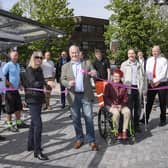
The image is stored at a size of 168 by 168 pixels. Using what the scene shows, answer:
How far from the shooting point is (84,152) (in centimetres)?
677

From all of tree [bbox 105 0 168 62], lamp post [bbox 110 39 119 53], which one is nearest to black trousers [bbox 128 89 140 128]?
tree [bbox 105 0 168 62]

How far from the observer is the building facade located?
77.9 m

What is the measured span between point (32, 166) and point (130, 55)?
3.39m

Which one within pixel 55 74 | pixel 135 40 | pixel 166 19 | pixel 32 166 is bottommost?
pixel 32 166

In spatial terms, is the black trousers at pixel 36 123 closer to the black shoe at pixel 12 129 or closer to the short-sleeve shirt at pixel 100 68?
the black shoe at pixel 12 129

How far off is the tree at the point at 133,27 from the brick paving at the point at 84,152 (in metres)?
13.0

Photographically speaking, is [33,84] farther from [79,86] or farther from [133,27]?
[133,27]

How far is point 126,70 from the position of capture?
8266mm

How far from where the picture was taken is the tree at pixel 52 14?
40794 millimetres

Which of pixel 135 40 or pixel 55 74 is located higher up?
pixel 135 40

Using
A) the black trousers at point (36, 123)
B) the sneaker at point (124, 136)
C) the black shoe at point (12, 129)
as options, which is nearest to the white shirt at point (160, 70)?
the sneaker at point (124, 136)

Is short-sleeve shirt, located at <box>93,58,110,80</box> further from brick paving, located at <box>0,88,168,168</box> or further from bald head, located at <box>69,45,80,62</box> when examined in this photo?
bald head, located at <box>69,45,80,62</box>

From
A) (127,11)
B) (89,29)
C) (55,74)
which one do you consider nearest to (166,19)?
(127,11)

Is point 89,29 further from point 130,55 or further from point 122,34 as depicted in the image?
point 130,55
